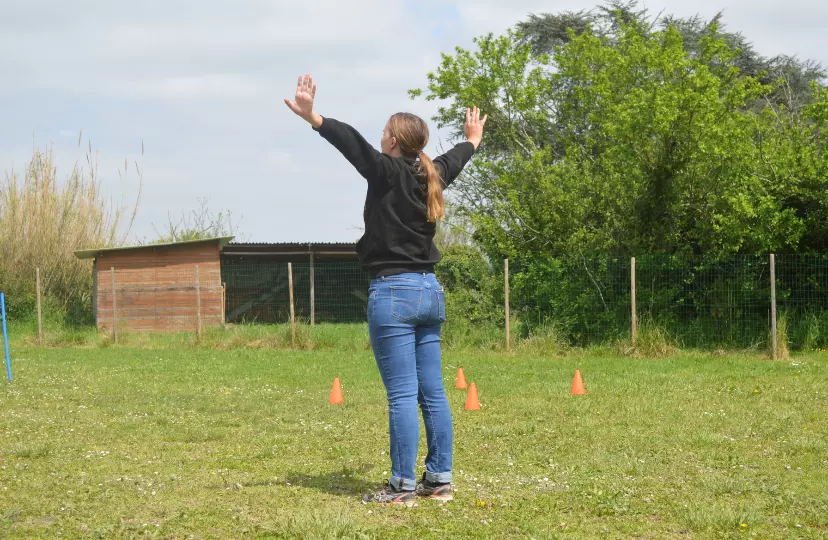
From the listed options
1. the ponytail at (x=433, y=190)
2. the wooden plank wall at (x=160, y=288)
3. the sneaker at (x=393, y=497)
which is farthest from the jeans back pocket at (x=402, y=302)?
the wooden plank wall at (x=160, y=288)

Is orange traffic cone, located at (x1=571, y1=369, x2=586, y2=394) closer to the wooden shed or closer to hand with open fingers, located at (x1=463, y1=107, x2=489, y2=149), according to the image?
hand with open fingers, located at (x1=463, y1=107, x2=489, y2=149)

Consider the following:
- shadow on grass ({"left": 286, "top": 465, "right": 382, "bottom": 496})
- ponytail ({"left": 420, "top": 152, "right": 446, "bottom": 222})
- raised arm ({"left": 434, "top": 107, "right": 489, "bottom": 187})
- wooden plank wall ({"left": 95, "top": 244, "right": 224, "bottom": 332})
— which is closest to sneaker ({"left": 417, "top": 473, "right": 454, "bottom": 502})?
shadow on grass ({"left": 286, "top": 465, "right": 382, "bottom": 496})

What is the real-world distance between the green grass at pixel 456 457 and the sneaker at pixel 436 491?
94 mm

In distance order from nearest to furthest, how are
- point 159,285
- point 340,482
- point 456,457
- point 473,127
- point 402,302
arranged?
point 402,302
point 473,127
point 340,482
point 456,457
point 159,285

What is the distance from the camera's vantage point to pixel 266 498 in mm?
5234

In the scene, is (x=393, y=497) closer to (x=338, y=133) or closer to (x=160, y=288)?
(x=338, y=133)

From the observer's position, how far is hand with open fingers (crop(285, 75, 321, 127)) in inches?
180

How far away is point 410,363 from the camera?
16.1 ft

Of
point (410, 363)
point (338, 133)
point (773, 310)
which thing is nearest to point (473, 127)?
point (338, 133)

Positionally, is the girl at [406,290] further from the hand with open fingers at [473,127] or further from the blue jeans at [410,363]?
the hand with open fingers at [473,127]

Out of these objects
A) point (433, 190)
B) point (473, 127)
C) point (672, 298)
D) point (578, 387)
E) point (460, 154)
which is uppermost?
point (473, 127)

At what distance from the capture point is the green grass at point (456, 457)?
15.3ft

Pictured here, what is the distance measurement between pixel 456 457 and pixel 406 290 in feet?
7.47

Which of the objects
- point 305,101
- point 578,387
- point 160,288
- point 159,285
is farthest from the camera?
point 159,285
